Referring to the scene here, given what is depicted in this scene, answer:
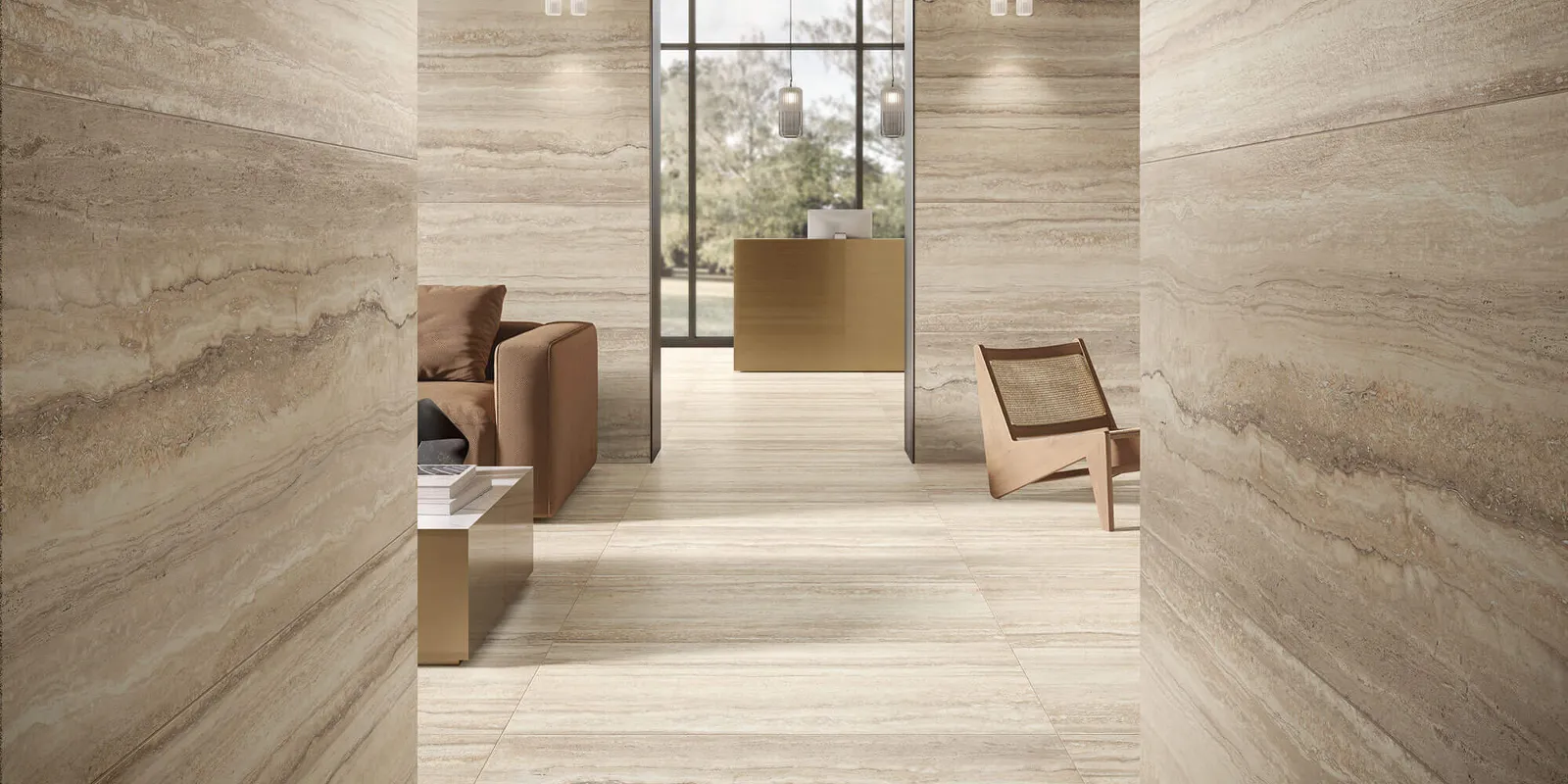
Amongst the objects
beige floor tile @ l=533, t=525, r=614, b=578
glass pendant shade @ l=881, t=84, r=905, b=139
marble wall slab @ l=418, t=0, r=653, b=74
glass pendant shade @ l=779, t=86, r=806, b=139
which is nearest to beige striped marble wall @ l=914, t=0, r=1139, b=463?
marble wall slab @ l=418, t=0, r=653, b=74

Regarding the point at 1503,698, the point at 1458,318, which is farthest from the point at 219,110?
the point at 1503,698

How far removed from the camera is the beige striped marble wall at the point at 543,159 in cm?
580

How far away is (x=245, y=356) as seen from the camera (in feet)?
3.72

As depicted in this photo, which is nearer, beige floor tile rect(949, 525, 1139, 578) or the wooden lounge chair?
beige floor tile rect(949, 525, 1139, 578)

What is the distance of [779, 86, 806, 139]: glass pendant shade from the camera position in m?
10.4

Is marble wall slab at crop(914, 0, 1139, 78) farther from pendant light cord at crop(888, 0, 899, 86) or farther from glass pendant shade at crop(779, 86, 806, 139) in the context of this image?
pendant light cord at crop(888, 0, 899, 86)

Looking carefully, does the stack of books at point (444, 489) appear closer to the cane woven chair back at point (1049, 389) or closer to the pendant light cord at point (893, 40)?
the cane woven chair back at point (1049, 389)

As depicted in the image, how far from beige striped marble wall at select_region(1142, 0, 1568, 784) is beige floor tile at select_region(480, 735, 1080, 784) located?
2.40ft

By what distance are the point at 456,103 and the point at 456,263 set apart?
Answer: 0.77m

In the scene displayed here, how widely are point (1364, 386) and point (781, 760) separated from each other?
5.12 feet

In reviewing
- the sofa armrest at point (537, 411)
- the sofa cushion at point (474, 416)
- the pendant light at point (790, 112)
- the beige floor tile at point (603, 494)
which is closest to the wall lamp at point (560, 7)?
the sofa armrest at point (537, 411)

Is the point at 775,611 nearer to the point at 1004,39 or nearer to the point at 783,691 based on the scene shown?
the point at 783,691

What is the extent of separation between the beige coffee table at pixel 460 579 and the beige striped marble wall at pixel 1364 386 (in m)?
1.82

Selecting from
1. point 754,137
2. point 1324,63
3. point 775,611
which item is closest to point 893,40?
point 754,137
